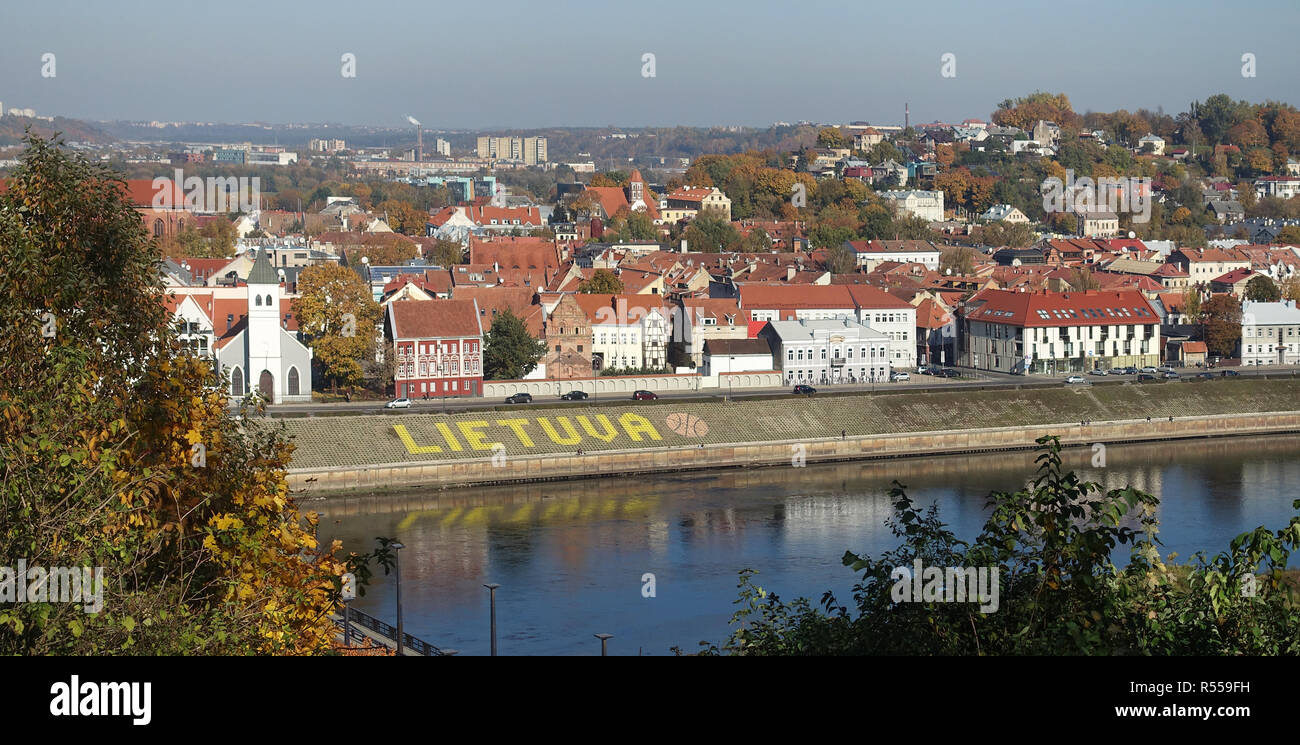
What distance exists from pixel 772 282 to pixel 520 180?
6520cm

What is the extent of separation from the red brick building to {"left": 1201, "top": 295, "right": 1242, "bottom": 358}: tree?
12.5 meters

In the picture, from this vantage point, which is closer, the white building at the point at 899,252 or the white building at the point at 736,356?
the white building at the point at 736,356

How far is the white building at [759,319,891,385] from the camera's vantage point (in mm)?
21719

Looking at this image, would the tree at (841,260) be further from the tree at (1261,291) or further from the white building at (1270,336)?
the white building at (1270,336)

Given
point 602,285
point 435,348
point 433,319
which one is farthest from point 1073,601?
point 602,285

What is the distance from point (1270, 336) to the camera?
24750 millimetres

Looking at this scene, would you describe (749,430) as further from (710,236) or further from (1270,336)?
(710,236)

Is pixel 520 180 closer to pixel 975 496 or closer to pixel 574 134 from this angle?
pixel 574 134

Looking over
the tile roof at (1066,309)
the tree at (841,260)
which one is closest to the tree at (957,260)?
the tree at (841,260)

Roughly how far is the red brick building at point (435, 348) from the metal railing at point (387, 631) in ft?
33.7

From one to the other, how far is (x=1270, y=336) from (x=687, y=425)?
1215 cm

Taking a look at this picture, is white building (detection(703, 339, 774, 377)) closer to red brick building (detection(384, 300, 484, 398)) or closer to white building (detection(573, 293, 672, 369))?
white building (detection(573, 293, 672, 369))

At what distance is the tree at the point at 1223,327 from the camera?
24.4 metres

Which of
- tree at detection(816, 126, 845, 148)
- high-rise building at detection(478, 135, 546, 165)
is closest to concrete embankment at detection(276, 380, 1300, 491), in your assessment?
tree at detection(816, 126, 845, 148)
